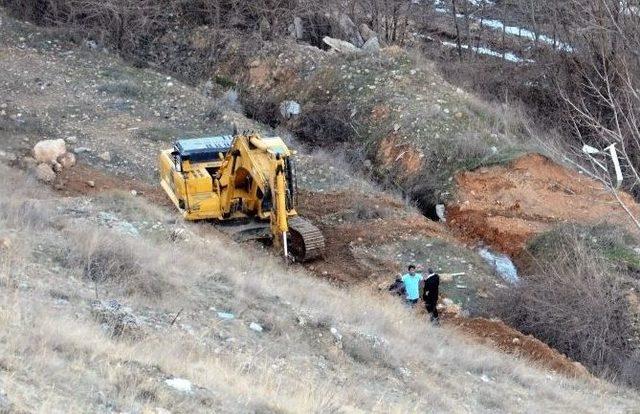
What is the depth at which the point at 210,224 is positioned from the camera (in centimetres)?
1466

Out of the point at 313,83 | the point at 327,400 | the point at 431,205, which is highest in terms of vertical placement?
the point at 327,400

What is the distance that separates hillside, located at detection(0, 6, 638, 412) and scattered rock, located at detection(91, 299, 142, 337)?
2 cm

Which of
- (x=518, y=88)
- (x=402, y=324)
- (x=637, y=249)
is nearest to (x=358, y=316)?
(x=402, y=324)

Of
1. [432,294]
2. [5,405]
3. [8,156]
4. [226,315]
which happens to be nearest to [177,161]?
[8,156]

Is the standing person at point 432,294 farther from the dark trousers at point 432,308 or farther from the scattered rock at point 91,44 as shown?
the scattered rock at point 91,44

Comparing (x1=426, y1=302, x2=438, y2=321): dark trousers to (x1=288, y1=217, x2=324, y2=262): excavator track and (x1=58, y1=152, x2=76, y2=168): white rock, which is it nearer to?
(x1=288, y1=217, x2=324, y2=262): excavator track

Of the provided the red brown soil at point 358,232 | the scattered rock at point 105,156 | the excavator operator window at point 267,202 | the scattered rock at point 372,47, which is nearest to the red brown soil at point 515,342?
the red brown soil at point 358,232

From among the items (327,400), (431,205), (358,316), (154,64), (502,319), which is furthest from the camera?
(154,64)

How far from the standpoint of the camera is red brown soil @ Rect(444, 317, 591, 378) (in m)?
12.1

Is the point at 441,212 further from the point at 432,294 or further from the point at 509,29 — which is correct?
the point at 509,29

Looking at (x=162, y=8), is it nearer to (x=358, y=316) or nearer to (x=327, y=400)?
(x=358, y=316)

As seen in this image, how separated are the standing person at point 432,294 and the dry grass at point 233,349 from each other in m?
0.55

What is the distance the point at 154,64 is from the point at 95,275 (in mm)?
15463

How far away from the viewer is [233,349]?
8.34 meters
